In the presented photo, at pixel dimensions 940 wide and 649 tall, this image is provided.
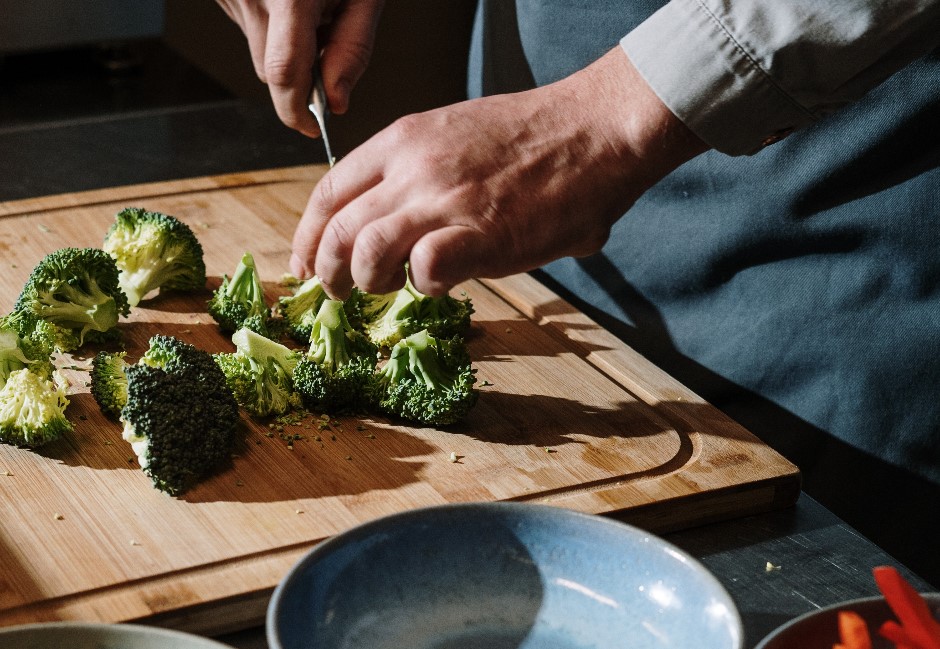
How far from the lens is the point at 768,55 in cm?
125

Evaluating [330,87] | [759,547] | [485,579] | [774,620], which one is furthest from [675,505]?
[330,87]

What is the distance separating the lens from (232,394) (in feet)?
4.98

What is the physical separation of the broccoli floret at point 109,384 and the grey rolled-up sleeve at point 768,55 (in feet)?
2.59

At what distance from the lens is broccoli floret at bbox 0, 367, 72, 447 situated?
1.41 metres

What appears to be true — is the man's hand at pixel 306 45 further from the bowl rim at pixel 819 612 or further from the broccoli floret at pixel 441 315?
the bowl rim at pixel 819 612

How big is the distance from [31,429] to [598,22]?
1176 millimetres

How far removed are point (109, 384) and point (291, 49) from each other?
2.08 feet

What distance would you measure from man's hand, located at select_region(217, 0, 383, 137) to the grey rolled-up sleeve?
26.5 inches

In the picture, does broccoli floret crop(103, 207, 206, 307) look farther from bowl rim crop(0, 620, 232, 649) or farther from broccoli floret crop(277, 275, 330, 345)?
bowl rim crop(0, 620, 232, 649)

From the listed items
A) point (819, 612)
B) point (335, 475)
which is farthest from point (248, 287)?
point (819, 612)

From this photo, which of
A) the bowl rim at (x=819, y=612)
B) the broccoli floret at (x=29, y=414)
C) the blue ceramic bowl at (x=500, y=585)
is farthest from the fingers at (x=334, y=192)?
the bowl rim at (x=819, y=612)

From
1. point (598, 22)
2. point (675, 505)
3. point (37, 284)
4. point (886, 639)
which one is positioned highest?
point (598, 22)

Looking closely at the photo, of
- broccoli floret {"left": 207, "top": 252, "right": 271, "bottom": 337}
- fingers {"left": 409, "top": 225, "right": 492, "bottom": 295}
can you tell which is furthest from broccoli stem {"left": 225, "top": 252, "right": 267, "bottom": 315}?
fingers {"left": 409, "top": 225, "right": 492, "bottom": 295}

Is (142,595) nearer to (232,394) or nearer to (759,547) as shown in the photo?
(232,394)
